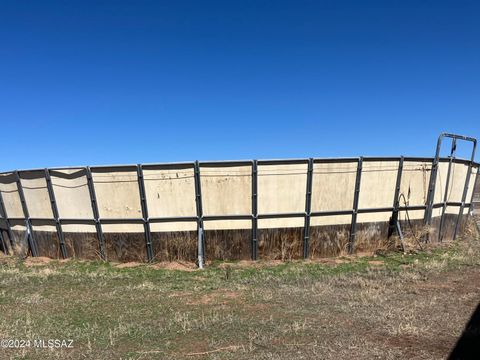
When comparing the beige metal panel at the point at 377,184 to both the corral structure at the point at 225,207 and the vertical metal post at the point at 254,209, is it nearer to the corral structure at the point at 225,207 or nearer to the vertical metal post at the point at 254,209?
the corral structure at the point at 225,207

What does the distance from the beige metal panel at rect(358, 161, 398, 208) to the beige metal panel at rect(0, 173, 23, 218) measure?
1100 cm

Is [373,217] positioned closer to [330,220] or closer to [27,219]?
[330,220]

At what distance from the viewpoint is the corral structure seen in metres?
10.6

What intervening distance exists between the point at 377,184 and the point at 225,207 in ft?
15.2

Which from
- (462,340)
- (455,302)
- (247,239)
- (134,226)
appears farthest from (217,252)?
(462,340)

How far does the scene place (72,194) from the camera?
11.2 metres

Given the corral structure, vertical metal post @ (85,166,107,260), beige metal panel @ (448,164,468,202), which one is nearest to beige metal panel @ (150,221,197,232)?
the corral structure

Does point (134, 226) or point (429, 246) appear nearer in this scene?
point (134, 226)

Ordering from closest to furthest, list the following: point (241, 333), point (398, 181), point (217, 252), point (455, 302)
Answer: point (241, 333) < point (455, 302) < point (217, 252) < point (398, 181)

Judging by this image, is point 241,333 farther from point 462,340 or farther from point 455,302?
point 455,302

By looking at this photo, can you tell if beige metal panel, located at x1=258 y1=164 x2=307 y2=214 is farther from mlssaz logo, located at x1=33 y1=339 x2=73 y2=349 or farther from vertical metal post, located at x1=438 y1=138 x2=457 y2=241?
mlssaz logo, located at x1=33 y1=339 x2=73 y2=349

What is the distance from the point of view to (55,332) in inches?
211

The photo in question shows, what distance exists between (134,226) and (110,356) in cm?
653

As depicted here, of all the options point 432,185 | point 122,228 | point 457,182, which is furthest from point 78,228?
point 457,182
